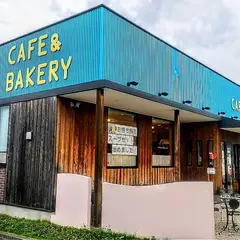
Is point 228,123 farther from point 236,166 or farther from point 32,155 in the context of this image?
point 32,155

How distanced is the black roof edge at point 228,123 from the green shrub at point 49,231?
26.6ft

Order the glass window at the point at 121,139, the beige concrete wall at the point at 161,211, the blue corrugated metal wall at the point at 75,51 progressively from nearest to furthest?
1. the beige concrete wall at the point at 161,211
2. the blue corrugated metal wall at the point at 75,51
3. the glass window at the point at 121,139

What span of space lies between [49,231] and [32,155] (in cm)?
261

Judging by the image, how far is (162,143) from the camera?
1323 cm

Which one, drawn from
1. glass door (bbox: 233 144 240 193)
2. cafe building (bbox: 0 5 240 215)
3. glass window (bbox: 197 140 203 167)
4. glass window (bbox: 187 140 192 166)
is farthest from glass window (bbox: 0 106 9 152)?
glass door (bbox: 233 144 240 193)

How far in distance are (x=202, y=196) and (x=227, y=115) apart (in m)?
8.27

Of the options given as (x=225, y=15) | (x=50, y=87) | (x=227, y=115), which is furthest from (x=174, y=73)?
(x=225, y=15)

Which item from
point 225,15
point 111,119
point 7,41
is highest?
point 225,15

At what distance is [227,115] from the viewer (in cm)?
1508

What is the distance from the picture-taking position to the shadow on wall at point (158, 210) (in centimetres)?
738

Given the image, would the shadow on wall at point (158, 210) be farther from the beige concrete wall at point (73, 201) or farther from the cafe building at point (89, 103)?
the cafe building at point (89, 103)

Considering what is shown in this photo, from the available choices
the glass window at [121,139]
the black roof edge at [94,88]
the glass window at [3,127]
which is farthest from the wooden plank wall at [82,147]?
the glass window at [3,127]

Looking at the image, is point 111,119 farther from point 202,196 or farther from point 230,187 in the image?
point 230,187

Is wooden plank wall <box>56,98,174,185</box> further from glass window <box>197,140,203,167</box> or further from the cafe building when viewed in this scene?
glass window <box>197,140,203,167</box>
